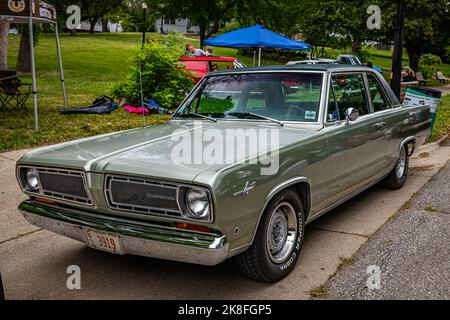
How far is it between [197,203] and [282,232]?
958 mm

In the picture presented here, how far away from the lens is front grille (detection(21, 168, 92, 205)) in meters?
3.28

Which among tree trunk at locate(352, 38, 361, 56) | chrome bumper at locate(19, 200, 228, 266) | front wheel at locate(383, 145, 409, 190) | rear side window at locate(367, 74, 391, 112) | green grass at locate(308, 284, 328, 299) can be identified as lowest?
green grass at locate(308, 284, 328, 299)

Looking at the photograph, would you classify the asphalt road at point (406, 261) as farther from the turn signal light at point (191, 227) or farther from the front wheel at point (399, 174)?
the turn signal light at point (191, 227)

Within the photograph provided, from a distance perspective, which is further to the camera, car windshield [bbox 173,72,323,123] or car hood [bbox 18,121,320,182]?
car windshield [bbox 173,72,323,123]

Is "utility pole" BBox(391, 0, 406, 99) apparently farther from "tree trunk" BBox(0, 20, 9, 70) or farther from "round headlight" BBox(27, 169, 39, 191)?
"tree trunk" BBox(0, 20, 9, 70)

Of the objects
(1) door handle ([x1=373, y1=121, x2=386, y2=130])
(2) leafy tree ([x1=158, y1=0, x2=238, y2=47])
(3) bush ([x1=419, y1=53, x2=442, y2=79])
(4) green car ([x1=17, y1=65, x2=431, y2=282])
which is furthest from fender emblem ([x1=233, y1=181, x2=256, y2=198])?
(3) bush ([x1=419, y1=53, x2=442, y2=79])

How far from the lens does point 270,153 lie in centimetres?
336

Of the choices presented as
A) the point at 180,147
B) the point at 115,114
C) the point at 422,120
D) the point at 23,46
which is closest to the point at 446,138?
the point at 422,120

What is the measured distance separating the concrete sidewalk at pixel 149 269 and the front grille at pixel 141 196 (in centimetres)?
69

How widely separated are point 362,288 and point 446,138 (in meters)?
7.72

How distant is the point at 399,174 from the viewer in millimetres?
6109

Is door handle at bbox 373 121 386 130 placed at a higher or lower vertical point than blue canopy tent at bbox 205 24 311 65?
lower

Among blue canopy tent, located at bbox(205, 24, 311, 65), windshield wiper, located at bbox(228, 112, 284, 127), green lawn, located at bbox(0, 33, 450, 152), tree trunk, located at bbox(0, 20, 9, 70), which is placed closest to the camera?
windshield wiper, located at bbox(228, 112, 284, 127)

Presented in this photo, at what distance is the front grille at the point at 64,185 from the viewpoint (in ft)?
10.8
